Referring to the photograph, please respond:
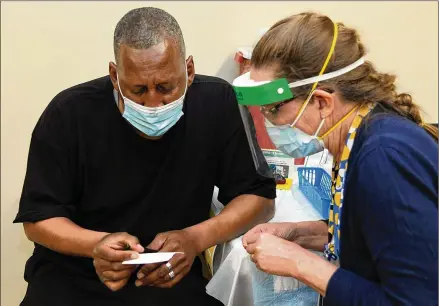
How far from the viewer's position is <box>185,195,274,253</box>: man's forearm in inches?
61.6

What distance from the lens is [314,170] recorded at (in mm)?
1769

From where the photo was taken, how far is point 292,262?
3.85 ft

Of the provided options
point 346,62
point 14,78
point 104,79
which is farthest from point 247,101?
point 14,78

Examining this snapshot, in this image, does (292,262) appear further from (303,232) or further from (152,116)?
(152,116)

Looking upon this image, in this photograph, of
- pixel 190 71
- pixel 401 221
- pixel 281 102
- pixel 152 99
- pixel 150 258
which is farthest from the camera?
pixel 190 71

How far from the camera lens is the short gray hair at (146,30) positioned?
1418mm

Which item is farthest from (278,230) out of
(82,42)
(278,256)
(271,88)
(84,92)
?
(82,42)

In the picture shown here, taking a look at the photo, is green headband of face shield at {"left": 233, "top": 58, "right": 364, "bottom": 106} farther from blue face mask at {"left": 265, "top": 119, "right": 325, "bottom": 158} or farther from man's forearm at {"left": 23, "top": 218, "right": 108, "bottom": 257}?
man's forearm at {"left": 23, "top": 218, "right": 108, "bottom": 257}

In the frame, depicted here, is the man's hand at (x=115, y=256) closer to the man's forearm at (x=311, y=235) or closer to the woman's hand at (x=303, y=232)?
the woman's hand at (x=303, y=232)

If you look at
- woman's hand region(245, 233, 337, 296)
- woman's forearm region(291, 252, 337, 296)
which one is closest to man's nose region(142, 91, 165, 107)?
woman's hand region(245, 233, 337, 296)

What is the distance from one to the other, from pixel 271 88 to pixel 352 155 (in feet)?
0.80

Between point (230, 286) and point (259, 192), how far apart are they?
34 centimetres

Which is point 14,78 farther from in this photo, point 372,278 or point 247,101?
point 372,278

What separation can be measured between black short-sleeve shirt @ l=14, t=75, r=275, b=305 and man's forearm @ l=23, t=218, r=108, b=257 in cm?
3
